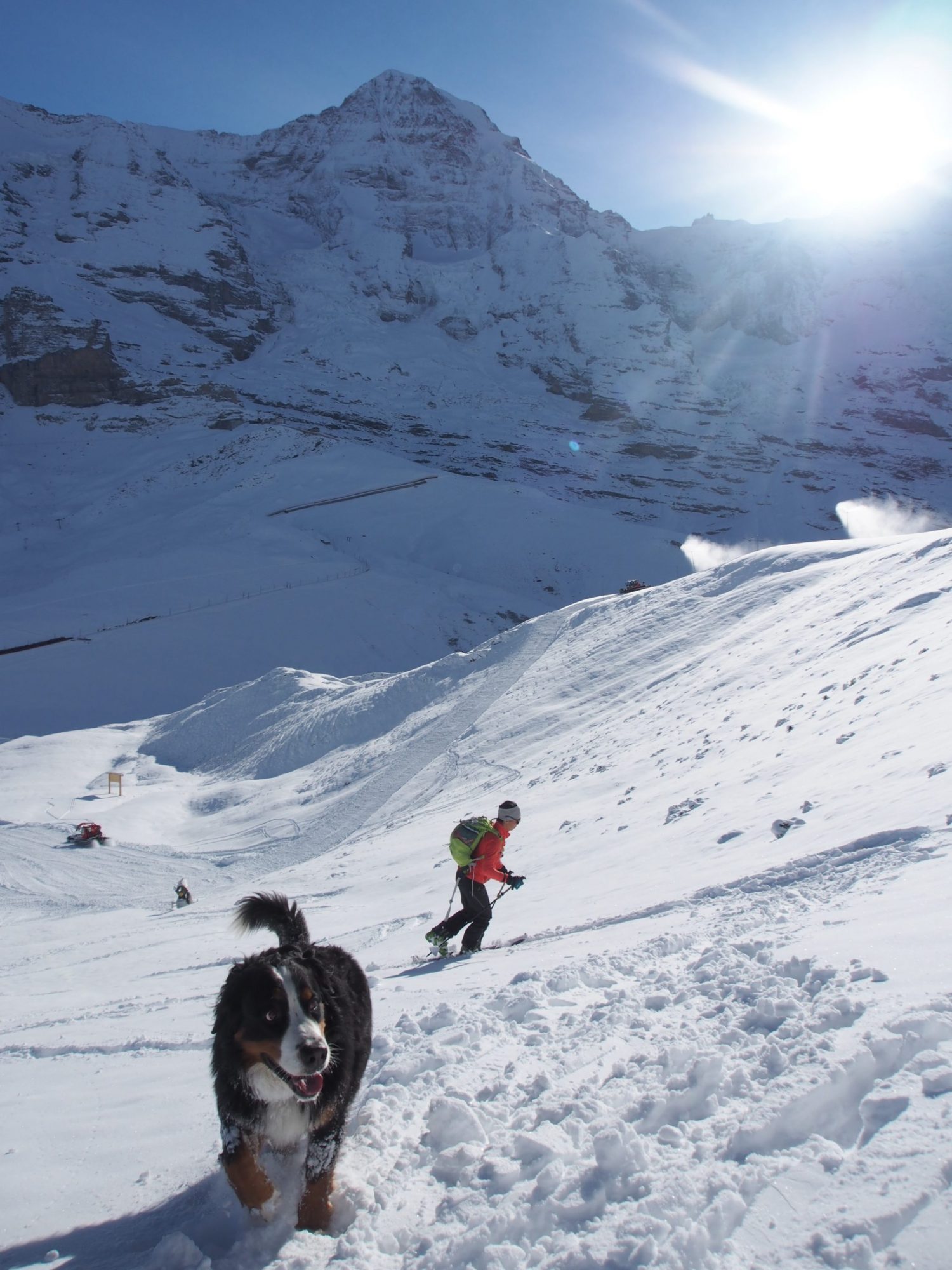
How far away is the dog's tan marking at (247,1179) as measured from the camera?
2725 mm

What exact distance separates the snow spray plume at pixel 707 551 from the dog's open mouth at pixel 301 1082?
166 ft

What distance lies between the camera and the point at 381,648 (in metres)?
40.5

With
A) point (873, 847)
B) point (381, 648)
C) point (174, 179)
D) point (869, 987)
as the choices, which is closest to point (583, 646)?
point (873, 847)

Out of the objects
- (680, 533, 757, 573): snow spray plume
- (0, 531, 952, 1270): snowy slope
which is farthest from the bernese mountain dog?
(680, 533, 757, 573): snow spray plume

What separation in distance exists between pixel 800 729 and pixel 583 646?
41.2 ft

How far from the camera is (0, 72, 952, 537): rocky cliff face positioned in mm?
81062

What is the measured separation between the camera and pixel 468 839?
609 centimetres

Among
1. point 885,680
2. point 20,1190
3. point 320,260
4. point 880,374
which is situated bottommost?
point 20,1190

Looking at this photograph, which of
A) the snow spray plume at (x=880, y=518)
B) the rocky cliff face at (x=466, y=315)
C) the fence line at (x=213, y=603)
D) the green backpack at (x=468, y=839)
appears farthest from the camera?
the rocky cliff face at (x=466, y=315)

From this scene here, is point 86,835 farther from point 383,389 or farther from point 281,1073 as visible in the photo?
point 383,389

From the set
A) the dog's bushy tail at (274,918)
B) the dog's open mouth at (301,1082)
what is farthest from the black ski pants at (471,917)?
the dog's open mouth at (301,1082)

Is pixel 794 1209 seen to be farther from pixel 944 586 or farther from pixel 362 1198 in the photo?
pixel 944 586

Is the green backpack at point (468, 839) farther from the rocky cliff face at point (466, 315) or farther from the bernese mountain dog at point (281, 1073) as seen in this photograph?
the rocky cliff face at point (466, 315)

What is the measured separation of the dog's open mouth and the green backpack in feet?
11.3
